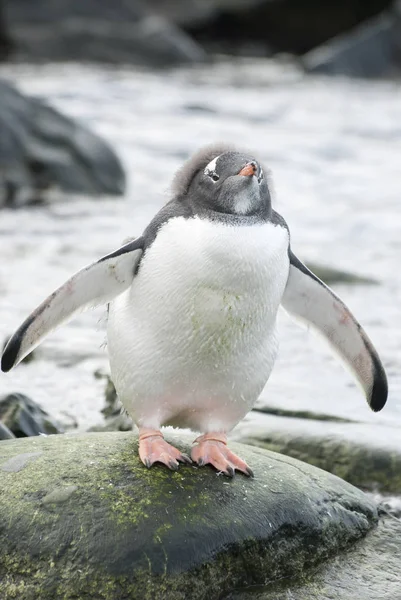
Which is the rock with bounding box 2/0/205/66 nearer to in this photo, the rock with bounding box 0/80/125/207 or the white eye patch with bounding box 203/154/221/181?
the rock with bounding box 0/80/125/207

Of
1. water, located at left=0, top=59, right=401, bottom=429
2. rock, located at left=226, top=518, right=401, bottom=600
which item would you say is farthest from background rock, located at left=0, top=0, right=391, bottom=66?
rock, located at left=226, top=518, right=401, bottom=600

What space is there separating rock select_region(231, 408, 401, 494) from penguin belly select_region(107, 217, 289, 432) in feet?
2.99

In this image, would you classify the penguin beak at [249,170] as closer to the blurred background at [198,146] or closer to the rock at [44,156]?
the blurred background at [198,146]

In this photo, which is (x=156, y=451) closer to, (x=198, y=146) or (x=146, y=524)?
(x=146, y=524)

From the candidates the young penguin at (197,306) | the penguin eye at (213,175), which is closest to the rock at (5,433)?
the young penguin at (197,306)

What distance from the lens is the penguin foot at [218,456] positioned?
3.74m

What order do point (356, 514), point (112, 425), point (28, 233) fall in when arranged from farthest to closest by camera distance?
1. point (28, 233)
2. point (112, 425)
3. point (356, 514)

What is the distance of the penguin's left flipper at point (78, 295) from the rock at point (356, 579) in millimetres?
1089

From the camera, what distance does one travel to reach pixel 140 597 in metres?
3.25

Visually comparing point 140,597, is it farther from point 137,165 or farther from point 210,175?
point 137,165

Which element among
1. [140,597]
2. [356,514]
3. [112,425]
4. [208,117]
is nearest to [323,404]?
[112,425]

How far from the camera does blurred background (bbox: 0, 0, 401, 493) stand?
5504mm

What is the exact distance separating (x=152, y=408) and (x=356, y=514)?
83 cm

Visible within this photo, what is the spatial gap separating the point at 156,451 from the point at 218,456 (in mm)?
226
